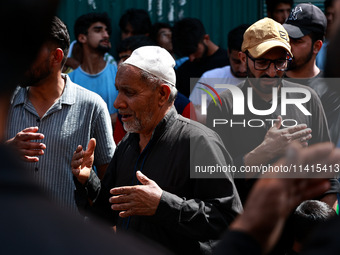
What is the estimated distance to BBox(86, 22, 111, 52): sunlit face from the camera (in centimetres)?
610

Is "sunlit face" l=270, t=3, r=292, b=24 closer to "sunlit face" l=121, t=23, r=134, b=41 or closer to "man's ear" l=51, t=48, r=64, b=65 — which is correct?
"sunlit face" l=121, t=23, r=134, b=41

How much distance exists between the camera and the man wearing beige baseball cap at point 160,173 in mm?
2812

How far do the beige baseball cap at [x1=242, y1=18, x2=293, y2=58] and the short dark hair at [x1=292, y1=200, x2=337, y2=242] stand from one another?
0.97 metres

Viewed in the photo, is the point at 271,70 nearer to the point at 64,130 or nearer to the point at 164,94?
the point at 164,94

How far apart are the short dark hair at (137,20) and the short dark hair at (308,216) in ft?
11.9

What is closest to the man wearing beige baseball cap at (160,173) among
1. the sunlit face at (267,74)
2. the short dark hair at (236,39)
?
the sunlit face at (267,74)

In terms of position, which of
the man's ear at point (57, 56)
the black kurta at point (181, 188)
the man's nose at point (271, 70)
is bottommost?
the black kurta at point (181, 188)

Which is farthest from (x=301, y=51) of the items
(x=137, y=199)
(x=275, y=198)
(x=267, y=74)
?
(x=275, y=198)

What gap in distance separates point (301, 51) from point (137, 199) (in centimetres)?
204

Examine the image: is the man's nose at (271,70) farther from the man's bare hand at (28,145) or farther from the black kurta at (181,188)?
the man's bare hand at (28,145)

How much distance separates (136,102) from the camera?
3.23 m

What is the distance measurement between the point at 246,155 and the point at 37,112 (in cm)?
135

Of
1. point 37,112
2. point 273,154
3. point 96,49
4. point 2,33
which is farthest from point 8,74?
point 96,49

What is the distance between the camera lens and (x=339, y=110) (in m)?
3.89
